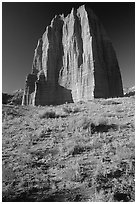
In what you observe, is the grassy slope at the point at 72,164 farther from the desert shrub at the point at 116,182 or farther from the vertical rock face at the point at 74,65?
the vertical rock face at the point at 74,65

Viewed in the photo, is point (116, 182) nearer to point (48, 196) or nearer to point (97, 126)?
point (48, 196)

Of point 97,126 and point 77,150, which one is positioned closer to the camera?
point 77,150

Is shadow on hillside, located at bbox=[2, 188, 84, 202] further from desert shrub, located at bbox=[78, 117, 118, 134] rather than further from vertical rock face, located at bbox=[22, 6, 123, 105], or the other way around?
vertical rock face, located at bbox=[22, 6, 123, 105]

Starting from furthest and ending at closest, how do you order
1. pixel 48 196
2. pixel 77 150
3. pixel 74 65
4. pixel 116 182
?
pixel 74 65
pixel 77 150
pixel 116 182
pixel 48 196

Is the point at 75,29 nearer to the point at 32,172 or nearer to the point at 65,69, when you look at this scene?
the point at 65,69

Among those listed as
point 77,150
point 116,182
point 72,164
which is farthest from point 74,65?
point 116,182

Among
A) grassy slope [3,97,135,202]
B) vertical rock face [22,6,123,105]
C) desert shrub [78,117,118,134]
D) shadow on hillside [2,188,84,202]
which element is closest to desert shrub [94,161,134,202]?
grassy slope [3,97,135,202]

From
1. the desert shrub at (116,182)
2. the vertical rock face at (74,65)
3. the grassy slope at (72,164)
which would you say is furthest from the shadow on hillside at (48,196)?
the vertical rock face at (74,65)
